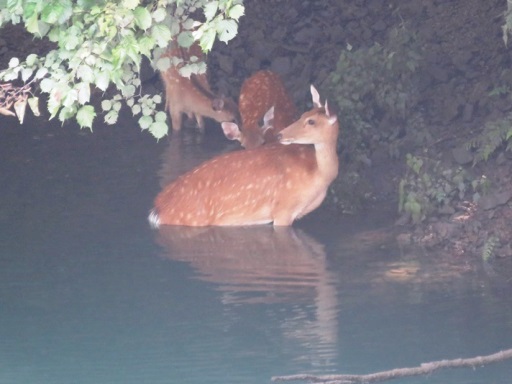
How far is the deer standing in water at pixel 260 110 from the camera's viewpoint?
10305mm

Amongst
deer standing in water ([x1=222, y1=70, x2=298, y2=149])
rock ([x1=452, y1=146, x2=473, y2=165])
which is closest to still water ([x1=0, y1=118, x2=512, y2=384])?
deer standing in water ([x1=222, y1=70, x2=298, y2=149])

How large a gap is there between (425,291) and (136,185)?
368cm

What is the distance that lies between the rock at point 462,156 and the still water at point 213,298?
0.97 m

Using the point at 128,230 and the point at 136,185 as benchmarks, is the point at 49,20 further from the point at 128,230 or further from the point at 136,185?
the point at 136,185

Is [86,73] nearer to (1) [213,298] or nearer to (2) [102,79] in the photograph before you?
(2) [102,79]

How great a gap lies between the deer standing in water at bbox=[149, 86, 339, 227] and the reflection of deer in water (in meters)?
0.10

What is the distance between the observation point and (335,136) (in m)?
9.03

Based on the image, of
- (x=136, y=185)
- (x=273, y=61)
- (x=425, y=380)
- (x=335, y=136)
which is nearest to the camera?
(x=425, y=380)

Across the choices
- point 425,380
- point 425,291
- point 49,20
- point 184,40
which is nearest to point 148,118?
point 184,40

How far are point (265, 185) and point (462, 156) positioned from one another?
64.2 inches

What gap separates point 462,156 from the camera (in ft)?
30.8

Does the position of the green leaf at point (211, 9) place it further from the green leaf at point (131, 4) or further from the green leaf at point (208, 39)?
the green leaf at point (131, 4)

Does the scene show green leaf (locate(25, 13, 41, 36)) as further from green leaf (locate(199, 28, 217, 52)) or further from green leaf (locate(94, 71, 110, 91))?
green leaf (locate(199, 28, 217, 52))

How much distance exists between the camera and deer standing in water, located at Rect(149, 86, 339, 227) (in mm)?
8977
